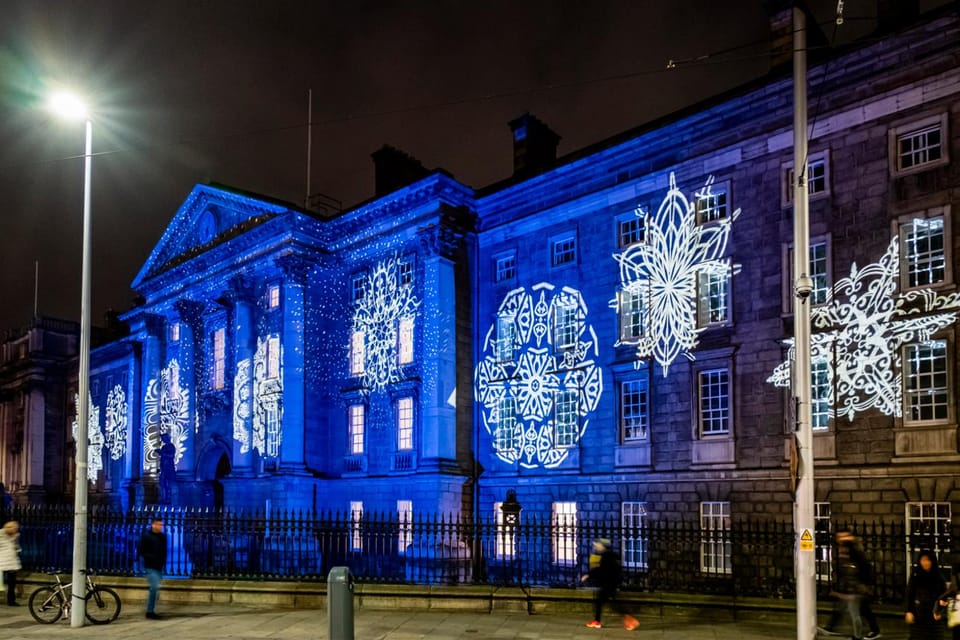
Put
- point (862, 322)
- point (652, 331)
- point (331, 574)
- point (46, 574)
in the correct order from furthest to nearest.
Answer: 1. point (652, 331)
2. point (862, 322)
3. point (46, 574)
4. point (331, 574)

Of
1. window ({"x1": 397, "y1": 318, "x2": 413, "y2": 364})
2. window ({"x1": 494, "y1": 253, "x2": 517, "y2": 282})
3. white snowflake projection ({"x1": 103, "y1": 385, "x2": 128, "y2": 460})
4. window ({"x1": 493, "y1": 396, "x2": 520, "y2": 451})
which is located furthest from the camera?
white snowflake projection ({"x1": 103, "y1": 385, "x2": 128, "y2": 460})

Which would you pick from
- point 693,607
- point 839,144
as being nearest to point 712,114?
point 839,144

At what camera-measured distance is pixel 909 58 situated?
20547mm

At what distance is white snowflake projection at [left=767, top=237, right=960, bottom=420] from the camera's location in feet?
65.4

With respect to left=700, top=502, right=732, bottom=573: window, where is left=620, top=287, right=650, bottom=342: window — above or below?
above

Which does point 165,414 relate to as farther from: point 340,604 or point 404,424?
point 340,604

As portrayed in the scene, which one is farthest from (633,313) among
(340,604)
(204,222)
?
(204,222)

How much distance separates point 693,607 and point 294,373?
22.7 meters

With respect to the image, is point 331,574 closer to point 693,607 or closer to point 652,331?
point 693,607

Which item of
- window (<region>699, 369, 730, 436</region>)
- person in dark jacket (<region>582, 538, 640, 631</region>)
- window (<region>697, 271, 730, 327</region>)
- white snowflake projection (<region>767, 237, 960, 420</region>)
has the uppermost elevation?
window (<region>697, 271, 730, 327</region>)

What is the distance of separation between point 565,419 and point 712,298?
268 inches

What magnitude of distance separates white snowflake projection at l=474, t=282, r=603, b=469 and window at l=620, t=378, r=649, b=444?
3.19 feet

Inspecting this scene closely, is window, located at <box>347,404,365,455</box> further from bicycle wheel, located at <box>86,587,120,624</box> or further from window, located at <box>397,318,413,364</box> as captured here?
bicycle wheel, located at <box>86,587,120,624</box>

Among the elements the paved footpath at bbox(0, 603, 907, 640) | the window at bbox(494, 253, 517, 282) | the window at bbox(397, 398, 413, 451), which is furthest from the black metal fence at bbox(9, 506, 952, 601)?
the window at bbox(494, 253, 517, 282)
